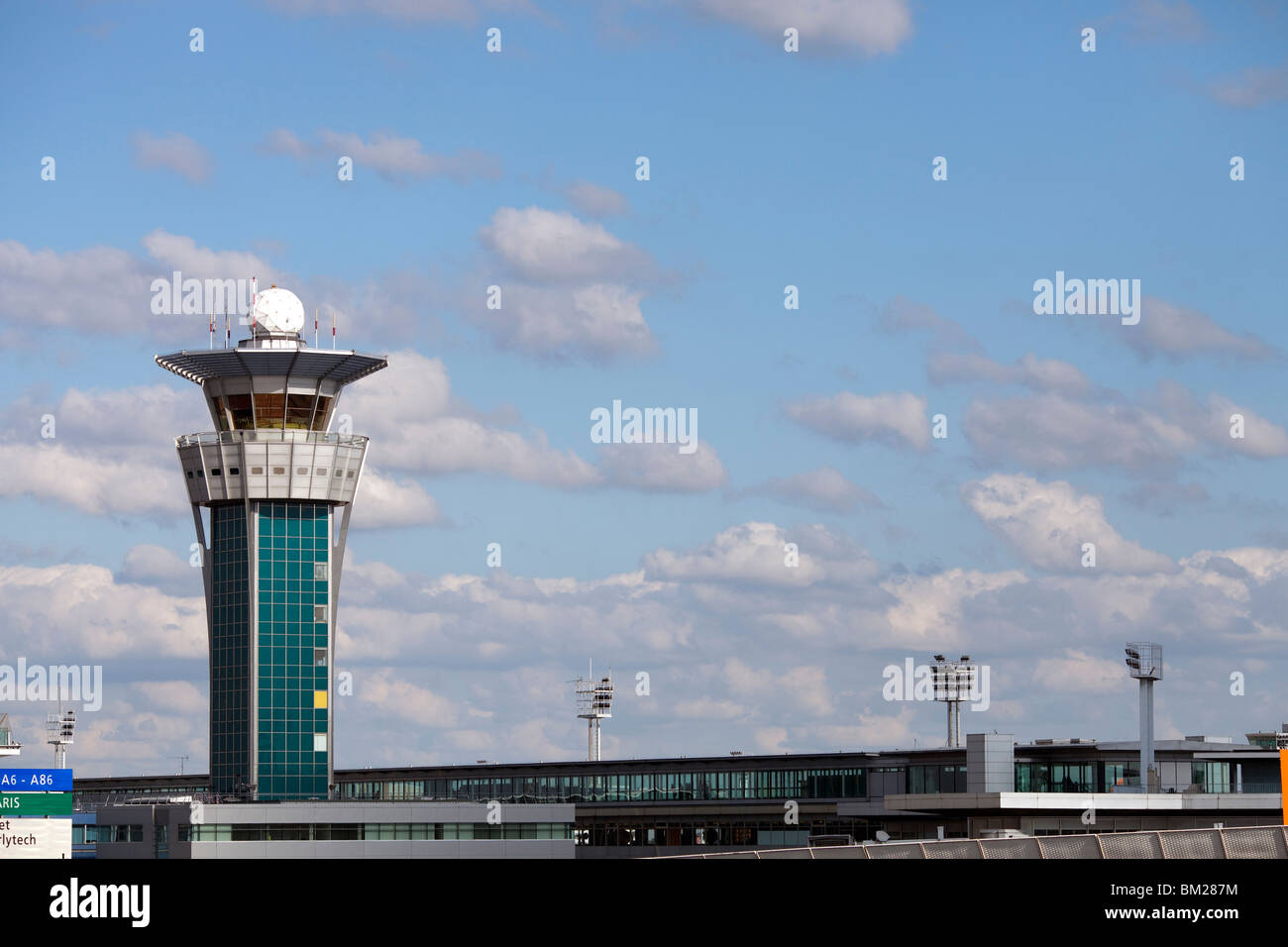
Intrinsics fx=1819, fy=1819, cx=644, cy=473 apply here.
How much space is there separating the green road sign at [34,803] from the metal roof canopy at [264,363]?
45.3m

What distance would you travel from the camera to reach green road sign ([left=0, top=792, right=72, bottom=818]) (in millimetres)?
120438

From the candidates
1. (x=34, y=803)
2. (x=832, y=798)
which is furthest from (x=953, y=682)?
(x=34, y=803)

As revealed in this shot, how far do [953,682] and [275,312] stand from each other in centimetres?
7222

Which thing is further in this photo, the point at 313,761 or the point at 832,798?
the point at 313,761

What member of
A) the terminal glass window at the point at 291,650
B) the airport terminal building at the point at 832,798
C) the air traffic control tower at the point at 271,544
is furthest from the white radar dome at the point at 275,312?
the airport terminal building at the point at 832,798

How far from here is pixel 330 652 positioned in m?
156

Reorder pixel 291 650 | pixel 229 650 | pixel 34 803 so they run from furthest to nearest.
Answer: pixel 229 650
pixel 291 650
pixel 34 803

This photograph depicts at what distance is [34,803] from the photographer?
122 metres

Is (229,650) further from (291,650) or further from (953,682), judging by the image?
(953,682)

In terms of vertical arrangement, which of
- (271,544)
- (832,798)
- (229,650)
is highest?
(271,544)

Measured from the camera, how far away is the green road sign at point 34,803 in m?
120
